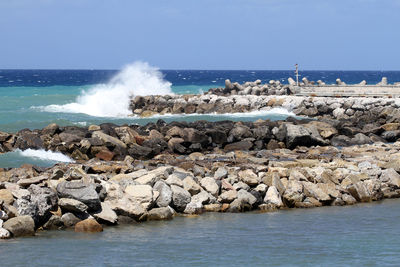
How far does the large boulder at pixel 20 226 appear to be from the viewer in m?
10.3

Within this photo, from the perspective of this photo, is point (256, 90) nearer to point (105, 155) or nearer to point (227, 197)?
point (105, 155)

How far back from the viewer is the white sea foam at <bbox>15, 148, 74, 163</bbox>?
1866 centimetres

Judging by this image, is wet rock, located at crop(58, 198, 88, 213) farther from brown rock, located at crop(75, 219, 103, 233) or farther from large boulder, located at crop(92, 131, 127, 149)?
large boulder, located at crop(92, 131, 127, 149)

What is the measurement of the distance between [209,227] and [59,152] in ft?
29.5

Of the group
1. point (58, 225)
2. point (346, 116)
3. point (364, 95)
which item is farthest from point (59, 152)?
point (364, 95)

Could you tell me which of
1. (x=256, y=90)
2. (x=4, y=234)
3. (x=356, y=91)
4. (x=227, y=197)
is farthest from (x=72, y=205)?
(x=256, y=90)

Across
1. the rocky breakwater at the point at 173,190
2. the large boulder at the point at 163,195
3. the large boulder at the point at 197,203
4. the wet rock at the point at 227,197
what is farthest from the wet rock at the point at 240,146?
the large boulder at the point at 163,195

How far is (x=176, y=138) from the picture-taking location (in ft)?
66.7

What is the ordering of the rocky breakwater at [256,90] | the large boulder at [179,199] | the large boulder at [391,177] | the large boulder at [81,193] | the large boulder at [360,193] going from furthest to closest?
the rocky breakwater at [256,90] → the large boulder at [391,177] → the large boulder at [360,193] → the large boulder at [179,199] → the large boulder at [81,193]

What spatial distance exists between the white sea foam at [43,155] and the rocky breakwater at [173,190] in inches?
177

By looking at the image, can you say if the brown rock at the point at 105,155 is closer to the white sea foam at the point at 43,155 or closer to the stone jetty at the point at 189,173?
the stone jetty at the point at 189,173

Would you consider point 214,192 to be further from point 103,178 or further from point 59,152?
point 59,152

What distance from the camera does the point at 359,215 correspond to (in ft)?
40.5

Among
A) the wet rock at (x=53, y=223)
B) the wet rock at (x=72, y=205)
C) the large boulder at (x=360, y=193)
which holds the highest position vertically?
the wet rock at (x=72, y=205)
